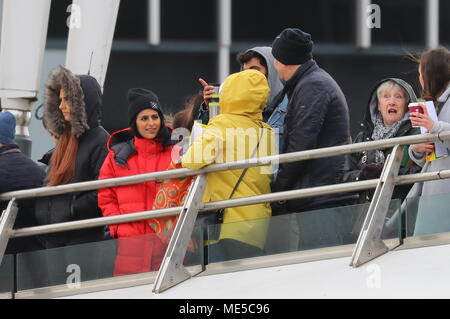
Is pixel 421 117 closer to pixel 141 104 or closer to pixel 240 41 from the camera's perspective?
pixel 141 104

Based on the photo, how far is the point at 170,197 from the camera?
7844 millimetres

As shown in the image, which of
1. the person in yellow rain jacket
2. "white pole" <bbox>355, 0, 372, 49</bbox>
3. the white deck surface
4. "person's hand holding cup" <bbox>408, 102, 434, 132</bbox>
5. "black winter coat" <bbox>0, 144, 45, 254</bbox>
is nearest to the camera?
the white deck surface

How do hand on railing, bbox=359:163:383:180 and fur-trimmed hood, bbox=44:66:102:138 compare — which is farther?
fur-trimmed hood, bbox=44:66:102:138

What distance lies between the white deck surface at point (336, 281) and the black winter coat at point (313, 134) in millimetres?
440

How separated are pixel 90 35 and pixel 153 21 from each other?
8.78m

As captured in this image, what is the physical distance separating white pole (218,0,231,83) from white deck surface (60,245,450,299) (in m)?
12.6

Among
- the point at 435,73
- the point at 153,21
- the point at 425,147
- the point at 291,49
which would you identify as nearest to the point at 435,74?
the point at 435,73

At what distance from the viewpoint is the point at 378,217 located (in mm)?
7109

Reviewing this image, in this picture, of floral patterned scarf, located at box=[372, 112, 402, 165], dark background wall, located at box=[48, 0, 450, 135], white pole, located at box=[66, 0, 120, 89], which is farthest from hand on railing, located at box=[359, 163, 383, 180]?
dark background wall, located at box=[48, 0, 450, 135]

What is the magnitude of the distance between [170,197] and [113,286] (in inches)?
24.2

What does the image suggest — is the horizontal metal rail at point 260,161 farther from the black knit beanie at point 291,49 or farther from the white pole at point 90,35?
the white pole at point 90,35

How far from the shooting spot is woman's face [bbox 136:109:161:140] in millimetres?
8133

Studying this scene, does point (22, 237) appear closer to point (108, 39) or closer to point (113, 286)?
point (113, 286)

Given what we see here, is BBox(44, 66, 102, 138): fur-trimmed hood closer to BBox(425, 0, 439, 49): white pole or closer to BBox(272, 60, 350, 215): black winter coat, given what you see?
BBox(272, 60, 350, 215): black winter coat
